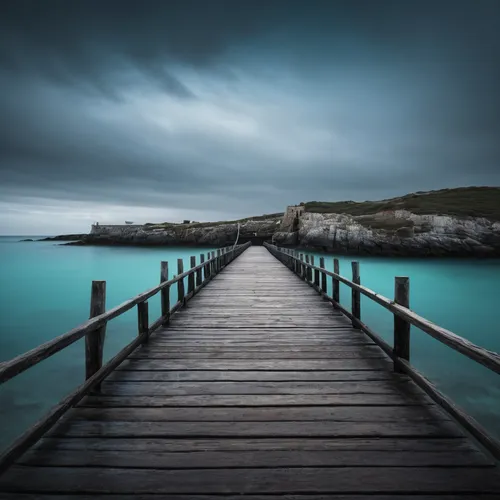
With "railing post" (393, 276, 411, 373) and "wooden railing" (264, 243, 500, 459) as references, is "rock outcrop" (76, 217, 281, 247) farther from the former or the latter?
"railing post" (393, 276, 411, 373)

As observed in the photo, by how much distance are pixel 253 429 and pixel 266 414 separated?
0.26m

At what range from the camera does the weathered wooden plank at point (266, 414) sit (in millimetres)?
2734

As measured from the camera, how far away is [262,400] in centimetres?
309

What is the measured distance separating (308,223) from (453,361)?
46.0 metres

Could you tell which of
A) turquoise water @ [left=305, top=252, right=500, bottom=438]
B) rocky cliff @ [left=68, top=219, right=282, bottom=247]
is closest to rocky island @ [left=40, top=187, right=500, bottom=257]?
turquoise water @ [left=305, top=252, right=500, bottom=438]

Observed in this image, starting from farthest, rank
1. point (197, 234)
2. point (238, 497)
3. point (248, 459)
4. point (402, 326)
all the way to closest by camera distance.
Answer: point (197, 234) → point (402, 326) → point (248, 459) → point (238, 497)

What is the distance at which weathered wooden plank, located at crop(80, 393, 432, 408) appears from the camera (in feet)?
9.83

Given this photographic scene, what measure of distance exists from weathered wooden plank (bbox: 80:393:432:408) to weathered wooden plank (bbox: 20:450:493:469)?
27.3 inches

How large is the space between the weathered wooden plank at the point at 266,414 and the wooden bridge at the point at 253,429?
0.05ft

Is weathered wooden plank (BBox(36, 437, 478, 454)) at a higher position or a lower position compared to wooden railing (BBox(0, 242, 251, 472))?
lower

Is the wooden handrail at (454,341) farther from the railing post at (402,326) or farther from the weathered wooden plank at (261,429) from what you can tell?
the weathered wooden plank at (261,429)

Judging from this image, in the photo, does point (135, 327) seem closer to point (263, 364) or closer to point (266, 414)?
point (263, 364)


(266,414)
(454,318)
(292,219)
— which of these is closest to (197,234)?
(292,219)

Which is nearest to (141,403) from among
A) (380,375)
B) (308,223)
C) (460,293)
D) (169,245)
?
(380,375)
